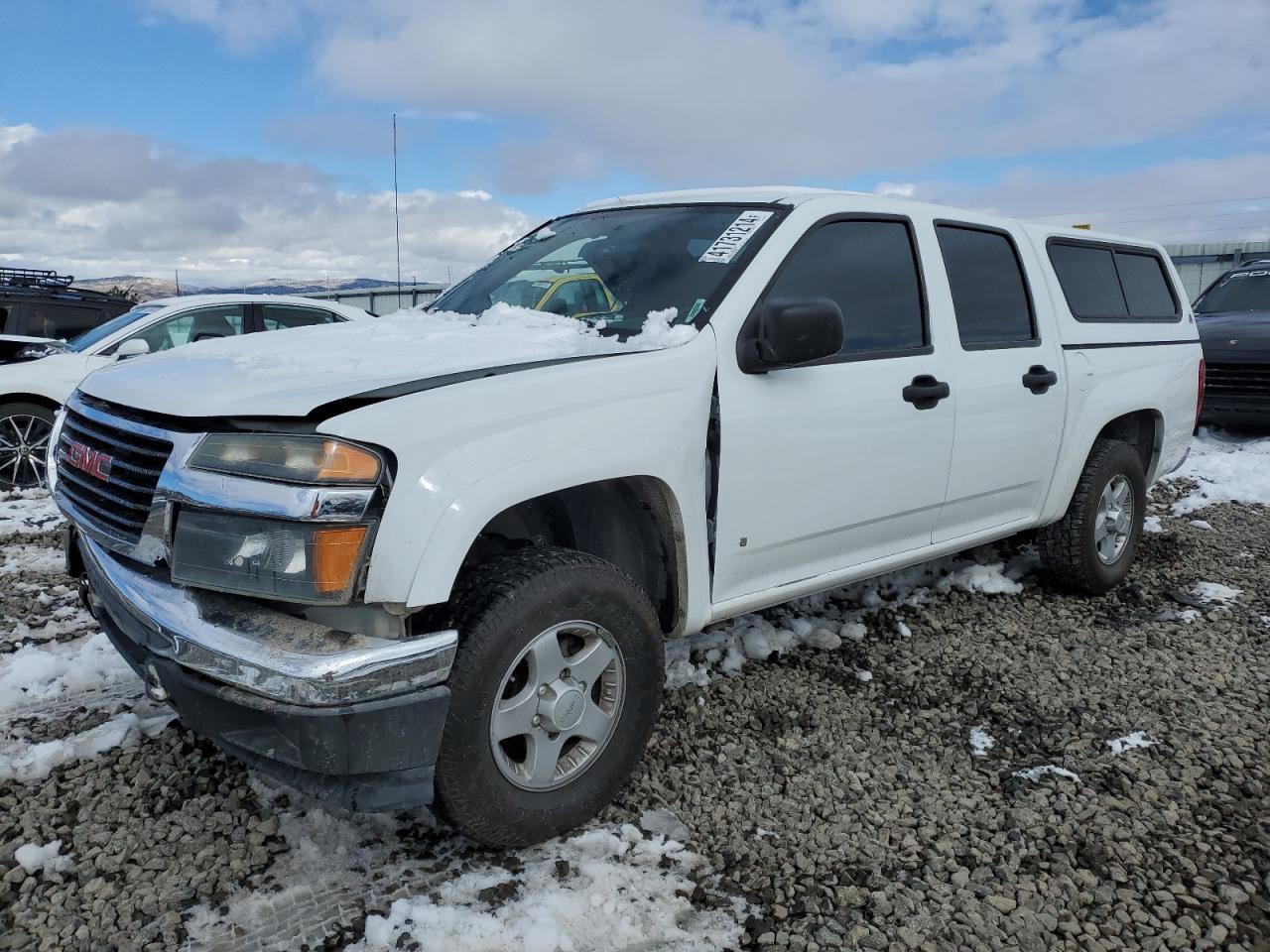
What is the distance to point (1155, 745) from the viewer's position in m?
3.16

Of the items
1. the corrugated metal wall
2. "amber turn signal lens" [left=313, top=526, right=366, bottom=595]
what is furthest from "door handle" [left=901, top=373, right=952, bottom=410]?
the corrugated metal wall

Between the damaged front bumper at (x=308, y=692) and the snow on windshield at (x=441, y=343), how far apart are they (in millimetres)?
646

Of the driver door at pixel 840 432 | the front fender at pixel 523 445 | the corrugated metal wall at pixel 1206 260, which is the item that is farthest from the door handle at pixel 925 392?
the corrugated metal wall at pixel 1206 260

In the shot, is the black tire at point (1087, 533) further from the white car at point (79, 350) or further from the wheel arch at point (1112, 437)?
the white car at point (79, 350)

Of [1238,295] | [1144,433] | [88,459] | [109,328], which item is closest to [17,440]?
[109,328]

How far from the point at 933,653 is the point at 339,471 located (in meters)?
2.81

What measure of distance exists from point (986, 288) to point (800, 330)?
1645mm

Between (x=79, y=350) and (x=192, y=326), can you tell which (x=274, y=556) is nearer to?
(x=192, y=326)

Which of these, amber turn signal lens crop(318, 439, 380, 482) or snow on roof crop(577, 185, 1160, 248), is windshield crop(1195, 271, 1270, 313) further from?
amber turn signal lens crop(318, 439, 380, 482)

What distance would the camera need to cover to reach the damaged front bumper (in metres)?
2.03

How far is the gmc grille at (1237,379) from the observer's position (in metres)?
8.82

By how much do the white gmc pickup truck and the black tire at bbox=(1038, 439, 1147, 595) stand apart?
1.71 feet

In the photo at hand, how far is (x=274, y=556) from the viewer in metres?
2.05

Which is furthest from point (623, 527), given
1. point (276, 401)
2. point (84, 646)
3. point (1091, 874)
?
point (84, 646)
